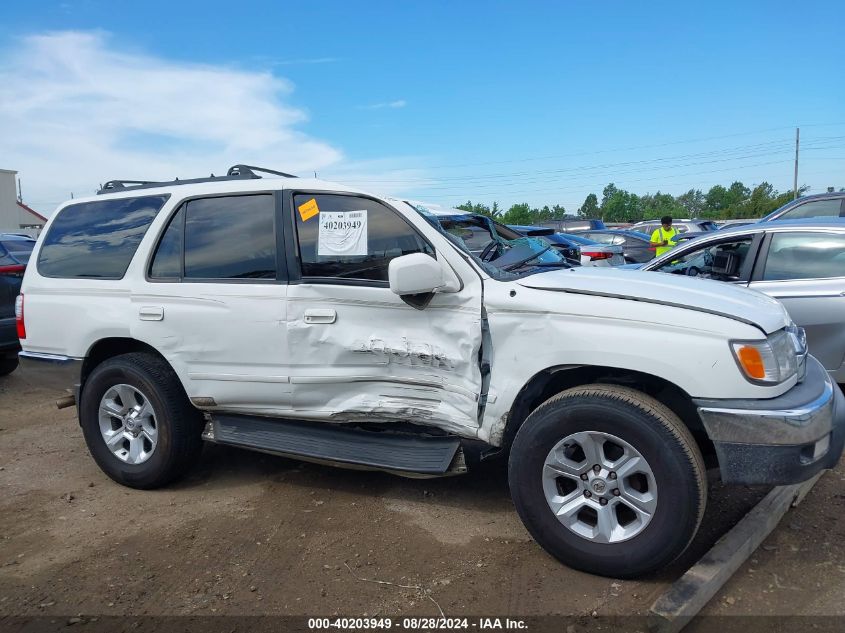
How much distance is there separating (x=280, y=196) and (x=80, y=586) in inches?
90.9

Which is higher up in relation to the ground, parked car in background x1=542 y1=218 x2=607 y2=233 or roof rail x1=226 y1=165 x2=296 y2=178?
roof rail x1=226 y1=165 x2=296 y2=178

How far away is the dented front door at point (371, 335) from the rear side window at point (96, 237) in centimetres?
118

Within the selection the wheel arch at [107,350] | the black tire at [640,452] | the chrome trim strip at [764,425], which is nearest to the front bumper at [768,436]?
the chrome trim strip at [764,425]

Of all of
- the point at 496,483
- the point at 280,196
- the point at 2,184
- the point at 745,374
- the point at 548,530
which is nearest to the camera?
the point at 745,374

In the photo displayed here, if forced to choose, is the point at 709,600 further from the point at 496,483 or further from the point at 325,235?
the point at 325,235

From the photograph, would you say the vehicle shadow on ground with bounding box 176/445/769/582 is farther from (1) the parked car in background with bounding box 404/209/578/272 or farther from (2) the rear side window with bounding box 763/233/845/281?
(2) the rear side window with bounding box 763/233/845/281

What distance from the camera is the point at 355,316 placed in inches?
142

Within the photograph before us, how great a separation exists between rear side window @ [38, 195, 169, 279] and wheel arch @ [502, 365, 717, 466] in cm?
265

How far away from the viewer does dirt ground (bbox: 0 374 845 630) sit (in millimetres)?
2920

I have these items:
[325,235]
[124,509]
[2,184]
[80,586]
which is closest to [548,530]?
[325,235]

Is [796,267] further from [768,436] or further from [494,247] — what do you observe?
[768,436]

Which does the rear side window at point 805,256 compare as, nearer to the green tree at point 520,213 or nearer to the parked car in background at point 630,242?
the parked car in background at point 630,242

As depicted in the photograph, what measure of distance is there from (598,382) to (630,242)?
15.5m

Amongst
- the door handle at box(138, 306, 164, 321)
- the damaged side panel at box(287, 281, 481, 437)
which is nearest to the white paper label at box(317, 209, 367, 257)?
the damaged side panel at box(287, 281, 481, 437)
